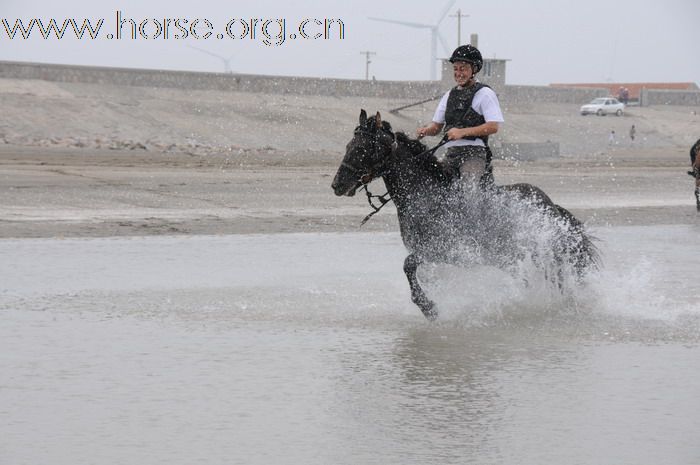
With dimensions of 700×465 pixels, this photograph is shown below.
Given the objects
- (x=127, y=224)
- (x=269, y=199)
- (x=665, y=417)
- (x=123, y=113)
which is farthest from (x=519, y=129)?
(x=665, y=417)

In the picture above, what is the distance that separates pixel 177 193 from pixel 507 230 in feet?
39.1

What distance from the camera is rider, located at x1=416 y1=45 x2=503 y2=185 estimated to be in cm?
973

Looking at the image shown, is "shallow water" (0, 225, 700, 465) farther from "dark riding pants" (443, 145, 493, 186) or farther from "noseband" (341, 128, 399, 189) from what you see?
"noseband" (341, 128, 399, 189)

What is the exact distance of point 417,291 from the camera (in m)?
9.42

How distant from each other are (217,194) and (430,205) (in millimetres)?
12093

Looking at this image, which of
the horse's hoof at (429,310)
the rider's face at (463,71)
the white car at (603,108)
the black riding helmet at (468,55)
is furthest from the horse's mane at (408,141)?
the white car at (603,108)

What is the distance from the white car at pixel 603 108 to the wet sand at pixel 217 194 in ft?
94.7

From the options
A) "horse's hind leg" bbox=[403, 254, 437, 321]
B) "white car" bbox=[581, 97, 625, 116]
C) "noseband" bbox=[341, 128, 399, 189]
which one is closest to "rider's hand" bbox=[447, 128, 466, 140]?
"noseband" bbox=[341, 128, 399, 189]

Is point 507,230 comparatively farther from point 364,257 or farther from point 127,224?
point 127,224

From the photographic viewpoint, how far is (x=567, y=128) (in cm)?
5422

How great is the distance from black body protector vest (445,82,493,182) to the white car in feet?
173

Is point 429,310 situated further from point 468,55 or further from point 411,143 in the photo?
point 468,55

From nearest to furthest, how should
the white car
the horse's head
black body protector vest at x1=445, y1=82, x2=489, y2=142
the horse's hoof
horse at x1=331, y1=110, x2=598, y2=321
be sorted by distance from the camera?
1. the horse's head
2. horse at x1=331, y1=110, x2=598, y2=321
3. the horse's hoof
4. black body protector vest at x1=445, y1=82, x2=489, y2=142
5. the white car

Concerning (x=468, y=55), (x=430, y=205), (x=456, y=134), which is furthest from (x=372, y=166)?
(x=468, y=55)
